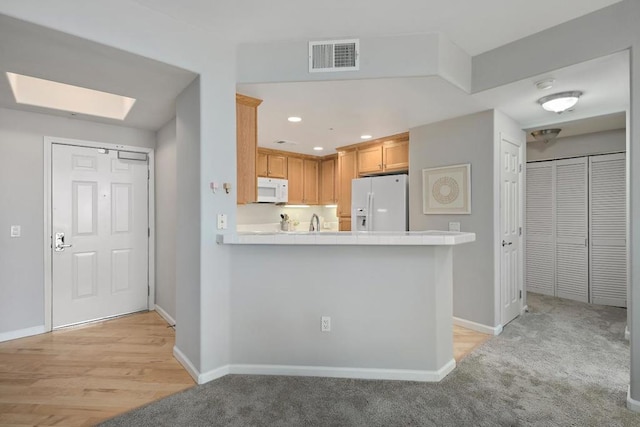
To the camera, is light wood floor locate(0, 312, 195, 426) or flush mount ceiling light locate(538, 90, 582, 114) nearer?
light wood floor locate(0, 312, 195, 426)

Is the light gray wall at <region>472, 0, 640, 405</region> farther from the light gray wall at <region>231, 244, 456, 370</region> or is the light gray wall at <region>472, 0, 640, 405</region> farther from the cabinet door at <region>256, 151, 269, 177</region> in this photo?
the cabinet door at <region>256, 151, 269, 177</region>

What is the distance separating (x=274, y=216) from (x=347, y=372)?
3.76 metres

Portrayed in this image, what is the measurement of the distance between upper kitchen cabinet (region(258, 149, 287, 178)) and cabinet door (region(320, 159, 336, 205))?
0.82 meters

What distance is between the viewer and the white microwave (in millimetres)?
5180

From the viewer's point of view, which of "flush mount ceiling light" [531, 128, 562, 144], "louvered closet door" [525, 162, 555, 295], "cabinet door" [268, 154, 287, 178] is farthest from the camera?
"cabinet door" [268, 154, 287, 178]

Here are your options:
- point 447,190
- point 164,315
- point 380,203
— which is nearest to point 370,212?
point 380,203

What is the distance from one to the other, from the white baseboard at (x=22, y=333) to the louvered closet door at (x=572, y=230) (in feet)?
21.8

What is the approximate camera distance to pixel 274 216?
19.5ft

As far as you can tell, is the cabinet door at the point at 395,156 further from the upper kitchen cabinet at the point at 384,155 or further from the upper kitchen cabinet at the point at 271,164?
the upper kitchen cabinet at the point at 271,164

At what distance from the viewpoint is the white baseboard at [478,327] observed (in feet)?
11.2

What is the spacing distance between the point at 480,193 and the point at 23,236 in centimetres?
481

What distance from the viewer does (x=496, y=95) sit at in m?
3.03

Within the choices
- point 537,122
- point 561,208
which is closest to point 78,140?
point 537,122

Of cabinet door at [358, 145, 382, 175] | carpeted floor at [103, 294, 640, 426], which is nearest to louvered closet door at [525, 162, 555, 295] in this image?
carpeted floor at [103, 294, 640, 426]
